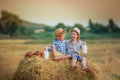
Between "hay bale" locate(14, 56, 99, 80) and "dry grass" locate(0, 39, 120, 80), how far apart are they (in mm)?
751

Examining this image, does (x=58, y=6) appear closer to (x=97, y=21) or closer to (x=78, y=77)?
(x=97, y=21)

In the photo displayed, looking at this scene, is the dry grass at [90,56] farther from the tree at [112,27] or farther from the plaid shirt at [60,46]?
the plaid shirt at [60,46]

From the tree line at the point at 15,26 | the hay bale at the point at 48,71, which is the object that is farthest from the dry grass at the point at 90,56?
the hay bale at the point at 48,71

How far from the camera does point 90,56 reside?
4.96 meters

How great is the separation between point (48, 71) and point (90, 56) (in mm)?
1156

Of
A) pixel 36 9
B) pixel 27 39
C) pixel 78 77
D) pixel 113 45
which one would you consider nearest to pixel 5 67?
pixel 27 39

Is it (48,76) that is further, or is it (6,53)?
(6,53)

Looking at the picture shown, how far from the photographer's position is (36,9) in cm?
507

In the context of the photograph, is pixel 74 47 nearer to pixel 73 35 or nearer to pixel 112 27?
pixel 73 35

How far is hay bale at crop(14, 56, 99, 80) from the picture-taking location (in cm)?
393

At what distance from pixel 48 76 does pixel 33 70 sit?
19 centimetres

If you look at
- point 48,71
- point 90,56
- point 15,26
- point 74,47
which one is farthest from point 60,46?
point 15,26

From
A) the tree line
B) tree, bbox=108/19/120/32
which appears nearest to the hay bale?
the tree line

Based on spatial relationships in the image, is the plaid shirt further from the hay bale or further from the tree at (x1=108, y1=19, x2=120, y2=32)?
the tree at (x1=108, y1=19, x2=120, y2=32)
